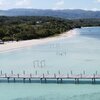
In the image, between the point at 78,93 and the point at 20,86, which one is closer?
the point at 78,93

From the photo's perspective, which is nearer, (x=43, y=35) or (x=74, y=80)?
(x=74, y=80)

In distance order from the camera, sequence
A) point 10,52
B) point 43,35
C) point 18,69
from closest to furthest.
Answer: point 18,69 → point 10,52 → point 43,35

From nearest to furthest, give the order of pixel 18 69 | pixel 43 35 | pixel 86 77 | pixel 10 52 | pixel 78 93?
1. pixel 78 93
2. pixel 86 77
3. pixel 18 69
4. pixel 10 52
5. pixel 43 35

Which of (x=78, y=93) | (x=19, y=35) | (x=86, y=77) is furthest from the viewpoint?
(x=19, y=35)

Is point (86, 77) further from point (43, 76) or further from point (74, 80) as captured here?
point (43, 76)

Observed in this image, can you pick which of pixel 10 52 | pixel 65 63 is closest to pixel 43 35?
pixel 10 52

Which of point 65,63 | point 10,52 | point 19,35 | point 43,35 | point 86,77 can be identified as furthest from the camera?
point 43,35

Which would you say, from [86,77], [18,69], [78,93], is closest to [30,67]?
[18,69]

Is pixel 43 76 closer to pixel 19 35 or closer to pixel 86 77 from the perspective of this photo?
pixel 86 77
